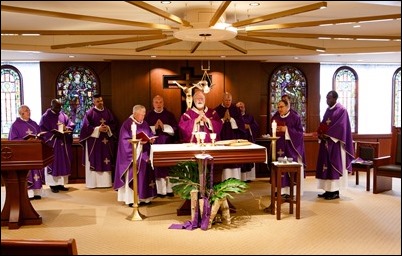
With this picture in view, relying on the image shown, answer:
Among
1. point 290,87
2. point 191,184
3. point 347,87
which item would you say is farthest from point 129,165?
point 347,87

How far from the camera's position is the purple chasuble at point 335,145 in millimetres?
7941

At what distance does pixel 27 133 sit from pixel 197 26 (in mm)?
4636

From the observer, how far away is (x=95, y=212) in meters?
7.12

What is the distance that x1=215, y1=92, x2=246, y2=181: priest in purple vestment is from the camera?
9492mm

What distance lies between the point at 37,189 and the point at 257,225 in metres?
4.38

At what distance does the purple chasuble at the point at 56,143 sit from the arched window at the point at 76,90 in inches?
49.5

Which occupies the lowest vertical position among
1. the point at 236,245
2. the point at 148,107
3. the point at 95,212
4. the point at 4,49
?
the point at 95,212

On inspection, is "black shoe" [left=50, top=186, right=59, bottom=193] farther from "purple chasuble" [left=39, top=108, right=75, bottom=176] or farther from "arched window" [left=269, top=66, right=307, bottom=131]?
"arched window" [left=269, top=66, right=307, bottom=131]

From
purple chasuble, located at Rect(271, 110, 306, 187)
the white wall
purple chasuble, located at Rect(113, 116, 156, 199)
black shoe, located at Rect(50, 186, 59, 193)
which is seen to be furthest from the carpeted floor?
the white wall

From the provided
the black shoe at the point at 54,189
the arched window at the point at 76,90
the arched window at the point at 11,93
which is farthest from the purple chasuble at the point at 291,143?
the arched window at the point at 11,93

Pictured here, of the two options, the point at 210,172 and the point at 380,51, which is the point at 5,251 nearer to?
the point at 210,172

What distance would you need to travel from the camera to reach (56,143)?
30.1 ft

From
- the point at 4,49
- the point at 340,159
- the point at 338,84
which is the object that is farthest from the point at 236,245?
the point at 338,84

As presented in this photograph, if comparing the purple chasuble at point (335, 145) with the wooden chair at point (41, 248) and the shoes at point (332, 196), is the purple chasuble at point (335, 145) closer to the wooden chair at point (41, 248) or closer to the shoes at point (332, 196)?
the shoes at point (332, 196)
